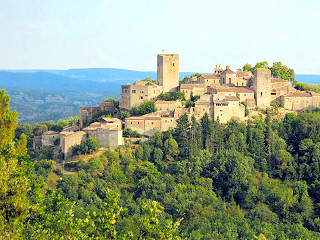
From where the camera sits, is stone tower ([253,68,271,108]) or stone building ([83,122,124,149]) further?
stone tower ([253,68,271,108])

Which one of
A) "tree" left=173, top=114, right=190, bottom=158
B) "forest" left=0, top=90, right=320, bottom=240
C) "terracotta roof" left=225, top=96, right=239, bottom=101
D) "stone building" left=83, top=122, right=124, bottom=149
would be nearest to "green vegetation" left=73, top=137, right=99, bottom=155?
"stone building" left=83, top=122, right=124, bottom=149

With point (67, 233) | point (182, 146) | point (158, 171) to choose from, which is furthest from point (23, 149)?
point (182, 146)

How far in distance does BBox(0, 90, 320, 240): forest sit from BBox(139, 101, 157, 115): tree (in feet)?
11.6

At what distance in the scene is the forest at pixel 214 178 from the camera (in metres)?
35.8

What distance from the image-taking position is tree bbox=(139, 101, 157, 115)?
49125 millimetres

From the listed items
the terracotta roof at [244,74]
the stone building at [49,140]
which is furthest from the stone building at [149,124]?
the terracotta roof at [244,74]

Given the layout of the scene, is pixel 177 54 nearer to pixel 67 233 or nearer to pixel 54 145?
pixel 54 145

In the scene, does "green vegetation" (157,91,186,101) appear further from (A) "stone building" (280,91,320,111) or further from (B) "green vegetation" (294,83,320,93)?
(B) "green vegetation" (294,83,320,93)

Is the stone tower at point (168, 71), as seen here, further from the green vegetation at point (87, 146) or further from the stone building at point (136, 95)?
the green vegetation at point (87, 146)

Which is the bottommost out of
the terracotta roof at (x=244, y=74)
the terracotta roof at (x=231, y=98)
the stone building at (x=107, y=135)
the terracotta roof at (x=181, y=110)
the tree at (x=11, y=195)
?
the stone building at (x=107, y=135)

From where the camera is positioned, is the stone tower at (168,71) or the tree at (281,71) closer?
the stone tower at (168,71)

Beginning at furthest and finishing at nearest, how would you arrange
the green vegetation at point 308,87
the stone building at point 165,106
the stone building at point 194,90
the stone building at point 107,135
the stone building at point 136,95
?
1. the green vegetation at point 308,87
2. the stone building at point 194,90
3. the stone building at point 136,95
4. the stone building at point 165,106
5. the stone building at point 107,135

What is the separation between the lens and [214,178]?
1727 inches

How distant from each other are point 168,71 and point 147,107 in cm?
764
